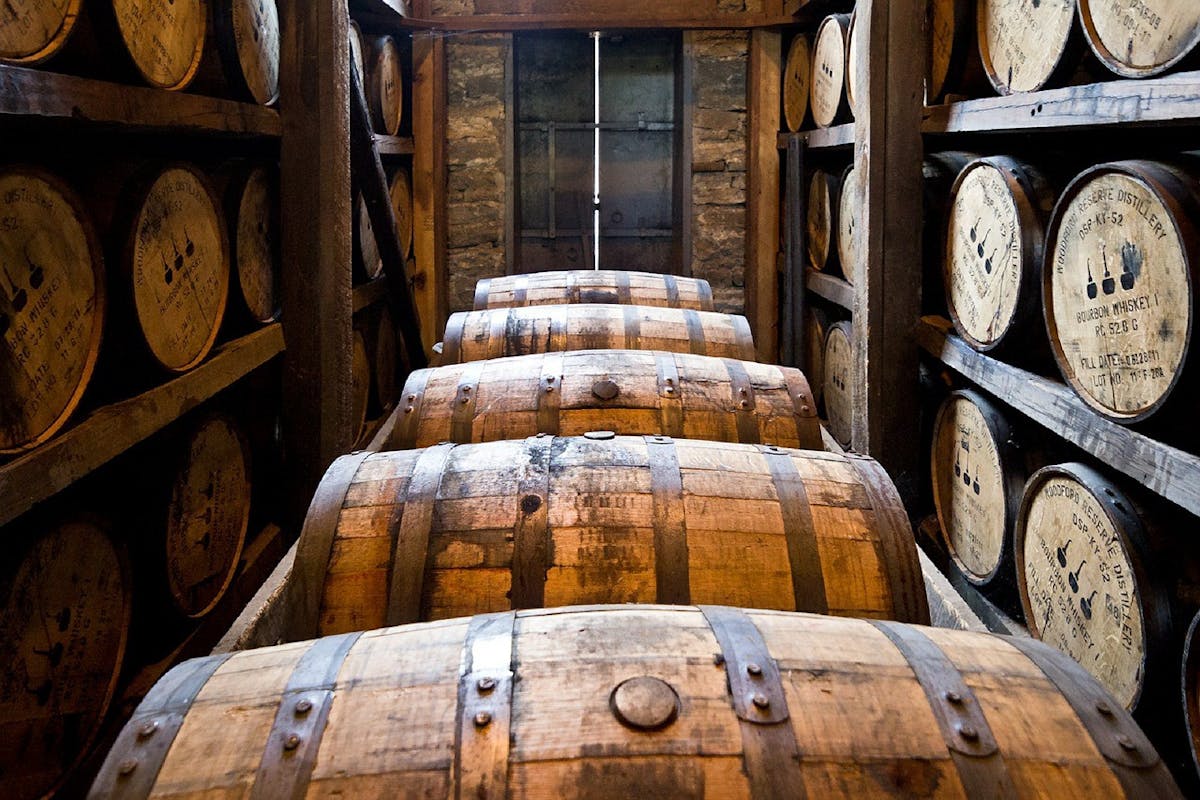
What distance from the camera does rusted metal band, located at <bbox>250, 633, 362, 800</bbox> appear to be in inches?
64.7

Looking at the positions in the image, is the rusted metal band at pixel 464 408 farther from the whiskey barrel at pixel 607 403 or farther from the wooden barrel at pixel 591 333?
the wooden barrel at pixel 591 333

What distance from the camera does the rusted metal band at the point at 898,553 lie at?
260 cm

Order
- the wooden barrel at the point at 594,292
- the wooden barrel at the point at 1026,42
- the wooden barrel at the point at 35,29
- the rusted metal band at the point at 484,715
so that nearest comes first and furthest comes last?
the rusted metal band at the point at 484,715, the wooden barrel at the point at 35,29, the wooden barrel at the point at 1026,42, the wooden barrel at the point at 594,292

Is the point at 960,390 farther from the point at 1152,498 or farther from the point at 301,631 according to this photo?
the point at 301,631

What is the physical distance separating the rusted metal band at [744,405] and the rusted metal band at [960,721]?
5.77ft

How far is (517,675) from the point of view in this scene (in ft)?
6.01

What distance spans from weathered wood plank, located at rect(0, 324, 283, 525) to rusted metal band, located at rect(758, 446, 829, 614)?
71.2 inches

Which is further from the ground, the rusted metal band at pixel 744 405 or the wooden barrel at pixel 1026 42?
the wooden barrel at pixel 1026 42

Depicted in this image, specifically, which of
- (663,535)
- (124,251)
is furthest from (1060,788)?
(124,251)

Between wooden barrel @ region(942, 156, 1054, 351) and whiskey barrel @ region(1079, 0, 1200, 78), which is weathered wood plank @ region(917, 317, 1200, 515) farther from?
whiskey barrel @ region(1079, 0, 1200, 78)

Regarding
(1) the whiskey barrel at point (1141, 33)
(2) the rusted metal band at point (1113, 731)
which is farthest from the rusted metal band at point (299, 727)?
(1) the whiskey barrel at point (1141, 33)

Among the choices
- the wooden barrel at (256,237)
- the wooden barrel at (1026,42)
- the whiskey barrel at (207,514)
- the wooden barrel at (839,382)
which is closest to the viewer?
the wooden barrel at (1026,42)

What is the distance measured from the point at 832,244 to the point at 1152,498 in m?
4.16

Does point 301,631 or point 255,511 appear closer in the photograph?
point 301,631
